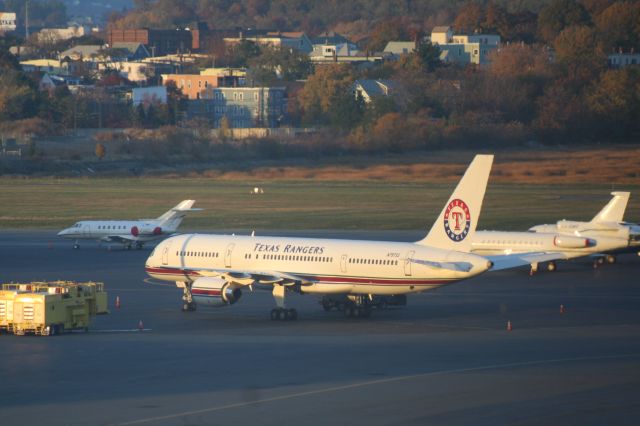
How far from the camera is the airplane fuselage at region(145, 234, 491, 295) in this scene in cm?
5484

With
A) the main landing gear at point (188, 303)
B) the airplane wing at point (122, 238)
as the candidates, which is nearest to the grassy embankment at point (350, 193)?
the airplane wing at point (122, 238)

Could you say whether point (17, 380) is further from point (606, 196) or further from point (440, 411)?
point (606, 196)

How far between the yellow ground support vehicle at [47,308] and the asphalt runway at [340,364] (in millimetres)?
665

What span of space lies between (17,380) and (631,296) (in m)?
35.1

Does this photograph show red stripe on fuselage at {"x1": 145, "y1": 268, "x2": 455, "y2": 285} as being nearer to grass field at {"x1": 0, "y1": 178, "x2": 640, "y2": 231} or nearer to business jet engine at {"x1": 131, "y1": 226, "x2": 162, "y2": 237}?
business jet engine at {"x1": 131, "y1": 226, "x2": 162, "y2": 237}

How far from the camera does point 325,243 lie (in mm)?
58062

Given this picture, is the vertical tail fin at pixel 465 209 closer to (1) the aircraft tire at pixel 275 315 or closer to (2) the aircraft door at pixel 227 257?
(1) the aircraft tire at pixel 275 315

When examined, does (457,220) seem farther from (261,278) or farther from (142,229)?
(142,229)

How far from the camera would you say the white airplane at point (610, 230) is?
78.3 m

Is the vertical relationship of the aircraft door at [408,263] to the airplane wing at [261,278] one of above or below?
above

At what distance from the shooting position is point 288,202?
11894cm

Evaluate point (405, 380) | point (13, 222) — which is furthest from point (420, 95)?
point (405, 380)

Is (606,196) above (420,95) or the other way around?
the other way around

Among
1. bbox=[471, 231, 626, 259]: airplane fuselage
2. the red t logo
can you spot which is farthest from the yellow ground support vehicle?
bbox=[471, 231, 626, 259]: airplane fuselage
